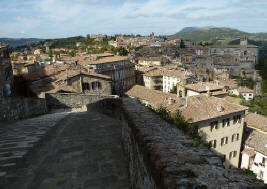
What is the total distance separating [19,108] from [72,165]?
11251mm

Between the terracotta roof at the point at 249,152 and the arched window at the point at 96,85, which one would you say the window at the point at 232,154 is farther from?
the arched window at the point at 96,85

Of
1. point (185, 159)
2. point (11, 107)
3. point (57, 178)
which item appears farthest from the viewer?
point (11, 107)

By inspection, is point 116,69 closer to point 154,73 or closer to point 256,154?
point 154,73

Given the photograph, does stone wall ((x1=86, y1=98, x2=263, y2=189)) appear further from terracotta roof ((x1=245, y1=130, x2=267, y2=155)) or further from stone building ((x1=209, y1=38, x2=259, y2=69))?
stone building ((x1=209, y1=38, x2=259, y2=69))

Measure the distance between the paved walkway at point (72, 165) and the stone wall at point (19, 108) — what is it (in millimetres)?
6429

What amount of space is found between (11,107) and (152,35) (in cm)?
18865

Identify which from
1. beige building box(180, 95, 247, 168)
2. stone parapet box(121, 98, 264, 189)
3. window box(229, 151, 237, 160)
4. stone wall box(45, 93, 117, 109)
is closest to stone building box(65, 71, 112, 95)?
stone wall box(45, 93, 117, 109)

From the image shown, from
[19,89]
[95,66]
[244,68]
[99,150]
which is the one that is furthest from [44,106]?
[244,68]

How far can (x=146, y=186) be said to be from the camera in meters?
2.82

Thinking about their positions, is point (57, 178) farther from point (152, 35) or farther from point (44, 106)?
point (152, 35)

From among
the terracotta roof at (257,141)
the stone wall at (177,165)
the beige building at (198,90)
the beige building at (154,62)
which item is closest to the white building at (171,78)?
the beige building at (198,90)

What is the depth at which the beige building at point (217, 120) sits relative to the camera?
21062mm

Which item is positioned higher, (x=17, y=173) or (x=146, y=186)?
(x=146, y=186)

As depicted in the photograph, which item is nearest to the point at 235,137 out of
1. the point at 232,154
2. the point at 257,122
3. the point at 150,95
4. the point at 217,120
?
the point at 232,154
